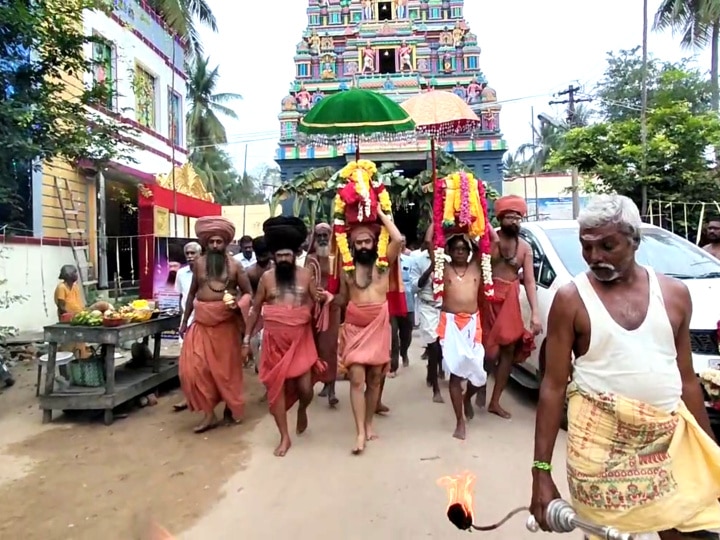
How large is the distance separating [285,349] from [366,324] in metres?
0.68

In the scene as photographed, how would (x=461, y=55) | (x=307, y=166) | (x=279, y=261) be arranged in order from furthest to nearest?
(x=461, y=55) < (x=307, y=166) < (x=279, y=261)

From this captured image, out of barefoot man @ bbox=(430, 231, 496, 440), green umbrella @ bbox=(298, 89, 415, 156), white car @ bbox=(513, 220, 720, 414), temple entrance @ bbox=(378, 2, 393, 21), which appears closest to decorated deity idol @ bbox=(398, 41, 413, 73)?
temple entrance @ bbox=(378, 2, 393, 21)

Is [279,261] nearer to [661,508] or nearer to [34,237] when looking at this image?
[661,508]

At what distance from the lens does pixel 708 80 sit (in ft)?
65.6

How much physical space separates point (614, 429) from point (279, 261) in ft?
11.0

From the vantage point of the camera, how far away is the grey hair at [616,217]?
7.00 feet

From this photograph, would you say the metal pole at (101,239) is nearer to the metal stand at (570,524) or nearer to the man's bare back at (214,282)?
the man's bare back at (214,282)

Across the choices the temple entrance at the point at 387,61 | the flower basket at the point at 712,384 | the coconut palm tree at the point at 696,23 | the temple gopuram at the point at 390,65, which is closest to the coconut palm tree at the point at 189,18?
the temple gopuram at the point at 390,65

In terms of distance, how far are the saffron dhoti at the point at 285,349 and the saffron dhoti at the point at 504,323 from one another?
1.62 metres

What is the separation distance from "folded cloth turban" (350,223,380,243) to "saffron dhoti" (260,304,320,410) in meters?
0.70

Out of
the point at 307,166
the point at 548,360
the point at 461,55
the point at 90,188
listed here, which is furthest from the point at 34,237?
the point at 461,55

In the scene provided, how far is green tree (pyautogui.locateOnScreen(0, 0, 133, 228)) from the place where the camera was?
20.5ft

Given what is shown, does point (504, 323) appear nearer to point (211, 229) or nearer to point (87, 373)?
point (211, 229)

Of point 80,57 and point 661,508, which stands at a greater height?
point 80,57
